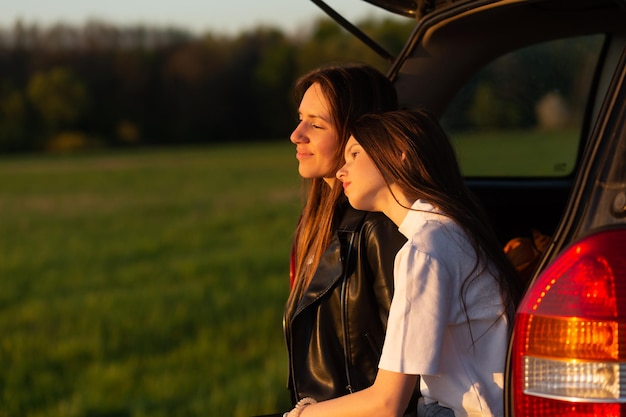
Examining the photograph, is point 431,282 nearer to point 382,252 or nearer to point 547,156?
point 382,252

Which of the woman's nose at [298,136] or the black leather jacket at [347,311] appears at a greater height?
the woman's nose at [298,136]

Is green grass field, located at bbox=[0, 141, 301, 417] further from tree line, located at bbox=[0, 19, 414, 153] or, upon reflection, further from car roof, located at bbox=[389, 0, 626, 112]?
tree line, located at bbox=[0, 19, 414, 153]

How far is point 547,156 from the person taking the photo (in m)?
4.97

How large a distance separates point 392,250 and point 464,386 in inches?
15.4

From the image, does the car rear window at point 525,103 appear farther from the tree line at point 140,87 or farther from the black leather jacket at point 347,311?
the tree line at point 140,87

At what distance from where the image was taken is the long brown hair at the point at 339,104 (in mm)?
2740

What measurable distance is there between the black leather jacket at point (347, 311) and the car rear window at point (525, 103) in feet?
4.55

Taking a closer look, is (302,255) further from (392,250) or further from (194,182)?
(194,182)

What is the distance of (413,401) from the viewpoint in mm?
2322

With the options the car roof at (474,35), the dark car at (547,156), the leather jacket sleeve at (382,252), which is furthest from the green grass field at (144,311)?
the leather jacket sleeve at (382,252)

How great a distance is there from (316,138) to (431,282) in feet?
2.65

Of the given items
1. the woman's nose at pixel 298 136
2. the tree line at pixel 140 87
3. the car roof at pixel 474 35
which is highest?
the car roof at pixel 474 35

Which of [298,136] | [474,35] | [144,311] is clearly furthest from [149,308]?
[298,136]

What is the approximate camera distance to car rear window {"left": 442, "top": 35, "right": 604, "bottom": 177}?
12.8 feet
